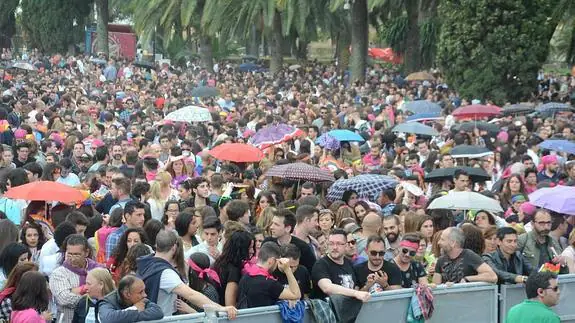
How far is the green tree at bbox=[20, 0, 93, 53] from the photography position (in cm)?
5972

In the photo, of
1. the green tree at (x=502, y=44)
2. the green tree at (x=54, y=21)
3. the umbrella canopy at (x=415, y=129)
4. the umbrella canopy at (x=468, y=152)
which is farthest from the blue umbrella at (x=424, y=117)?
the green tree at (x=54, y=21)

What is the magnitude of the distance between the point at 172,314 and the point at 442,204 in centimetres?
523

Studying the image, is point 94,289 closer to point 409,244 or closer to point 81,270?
point 81,270

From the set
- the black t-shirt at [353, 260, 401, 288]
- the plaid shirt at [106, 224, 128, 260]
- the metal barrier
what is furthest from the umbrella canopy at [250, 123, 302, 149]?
the black t-shirt at [353, 260, 401, 288]

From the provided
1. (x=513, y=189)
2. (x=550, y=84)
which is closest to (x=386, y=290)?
(x=513, y=189)

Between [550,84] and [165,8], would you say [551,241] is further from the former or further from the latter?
[165,8]

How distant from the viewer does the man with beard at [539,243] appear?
13.0 meters

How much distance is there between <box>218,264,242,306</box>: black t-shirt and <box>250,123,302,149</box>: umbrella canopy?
10.4m

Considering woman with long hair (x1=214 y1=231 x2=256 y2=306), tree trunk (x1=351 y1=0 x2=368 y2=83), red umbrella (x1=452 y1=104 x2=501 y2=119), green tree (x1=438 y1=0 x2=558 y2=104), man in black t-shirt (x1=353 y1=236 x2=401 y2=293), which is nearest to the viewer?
woman with long hair (x1=214 y1=231 x2=256 y2=306)

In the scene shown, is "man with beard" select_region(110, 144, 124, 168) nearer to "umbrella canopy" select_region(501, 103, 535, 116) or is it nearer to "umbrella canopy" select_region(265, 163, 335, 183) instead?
"umbrella canopy" select_region(265, 163, 335, 183)

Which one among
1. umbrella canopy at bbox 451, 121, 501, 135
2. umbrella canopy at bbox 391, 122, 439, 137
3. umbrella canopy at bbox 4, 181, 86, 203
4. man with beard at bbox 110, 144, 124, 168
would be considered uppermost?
umbrella canopy at bbox 4, 181, 86, 203

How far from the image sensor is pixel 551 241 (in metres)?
13.3

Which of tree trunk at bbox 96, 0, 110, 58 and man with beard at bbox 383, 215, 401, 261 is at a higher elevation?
man with beard at bbox 383, 215, 401, 261

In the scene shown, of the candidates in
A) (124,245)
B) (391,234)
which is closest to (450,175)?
(391,234)
